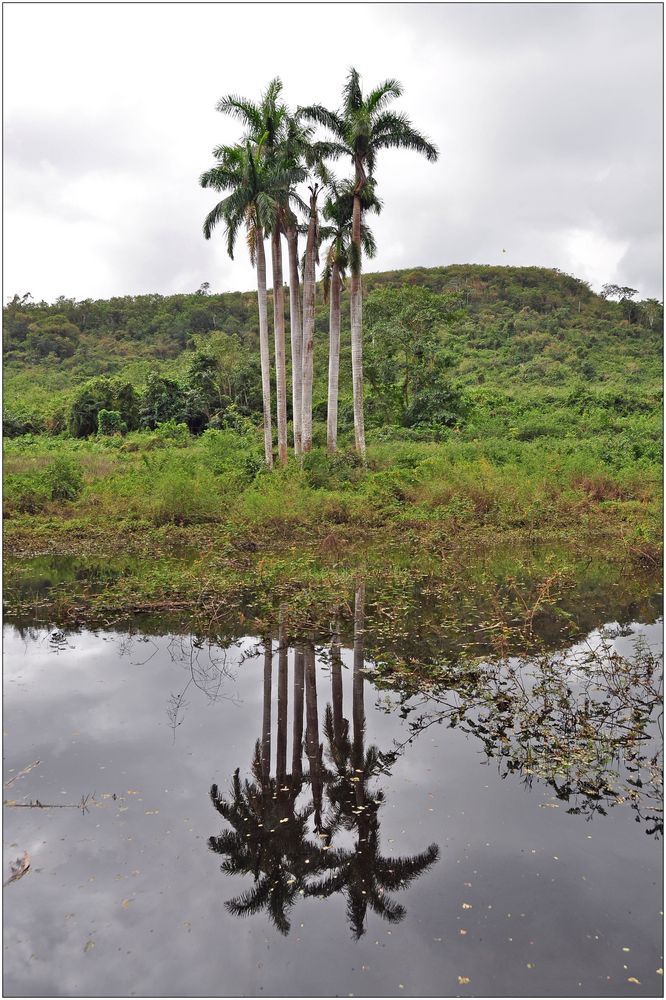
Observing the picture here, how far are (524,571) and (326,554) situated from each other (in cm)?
452

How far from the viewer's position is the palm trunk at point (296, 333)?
22.8 meters

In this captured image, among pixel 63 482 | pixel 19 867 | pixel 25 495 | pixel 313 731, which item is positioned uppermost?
pixel 63 482

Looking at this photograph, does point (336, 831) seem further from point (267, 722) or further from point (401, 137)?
point (401, 137)

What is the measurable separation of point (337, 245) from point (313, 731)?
18.9 meters

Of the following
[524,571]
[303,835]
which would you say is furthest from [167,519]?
[303,835]

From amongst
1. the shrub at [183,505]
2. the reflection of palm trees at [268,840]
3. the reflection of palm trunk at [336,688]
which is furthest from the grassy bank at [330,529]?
the reflection of palm trees at [268,840]

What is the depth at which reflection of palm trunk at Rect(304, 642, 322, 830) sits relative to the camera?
577 centimetres

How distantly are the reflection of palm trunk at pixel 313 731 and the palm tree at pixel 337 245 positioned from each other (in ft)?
46.1

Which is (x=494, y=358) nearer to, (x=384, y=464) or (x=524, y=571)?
(x=384, y=464)

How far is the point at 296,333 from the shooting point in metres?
23.4

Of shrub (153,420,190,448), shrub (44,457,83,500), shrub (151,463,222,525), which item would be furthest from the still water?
shrub (153,420,190,448)

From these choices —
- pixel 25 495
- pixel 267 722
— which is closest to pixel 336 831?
pixel 267 722

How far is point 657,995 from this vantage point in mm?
3924

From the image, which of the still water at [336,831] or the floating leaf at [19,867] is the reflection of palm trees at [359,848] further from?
the floating leaf at [19,867]
